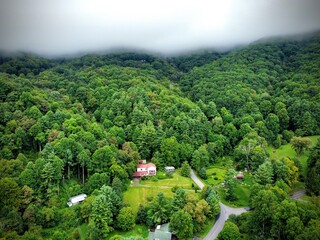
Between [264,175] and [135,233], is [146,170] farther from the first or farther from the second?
[264,175]

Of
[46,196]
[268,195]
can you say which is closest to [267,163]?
[268,195]

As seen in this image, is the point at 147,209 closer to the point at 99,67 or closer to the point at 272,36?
the point at 99,67

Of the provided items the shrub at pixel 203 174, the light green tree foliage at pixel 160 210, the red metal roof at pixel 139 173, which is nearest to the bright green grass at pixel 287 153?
the shrub at pixel 203 174

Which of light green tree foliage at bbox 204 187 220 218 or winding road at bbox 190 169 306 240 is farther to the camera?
light green tree foliage at bbox 204 187 220 218

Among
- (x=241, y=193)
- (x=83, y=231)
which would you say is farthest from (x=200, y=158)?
(x=83, y=231)

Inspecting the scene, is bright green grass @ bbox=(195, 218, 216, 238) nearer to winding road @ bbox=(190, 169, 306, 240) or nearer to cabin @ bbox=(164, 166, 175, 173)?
winding road @ bbox=(190, 169, 306, 240)

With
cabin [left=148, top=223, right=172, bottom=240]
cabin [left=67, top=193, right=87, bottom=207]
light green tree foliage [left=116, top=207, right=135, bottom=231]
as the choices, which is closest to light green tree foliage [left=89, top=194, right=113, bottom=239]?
light green tree foliage [left=116, top=207, right=135, bottom=231]
